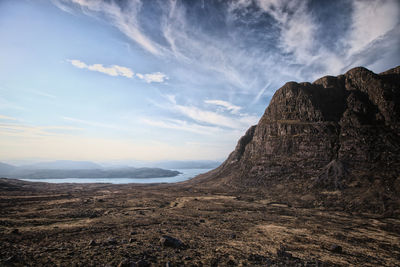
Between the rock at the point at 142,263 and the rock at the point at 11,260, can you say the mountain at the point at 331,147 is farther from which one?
the rock at the point at 11,260

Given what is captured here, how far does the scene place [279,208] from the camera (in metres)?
34.3

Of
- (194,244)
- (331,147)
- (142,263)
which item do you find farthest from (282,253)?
(331,147)

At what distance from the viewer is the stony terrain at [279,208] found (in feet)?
38.9

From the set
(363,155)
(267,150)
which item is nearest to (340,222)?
(363,155)

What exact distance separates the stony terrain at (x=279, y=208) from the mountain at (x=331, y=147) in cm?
31

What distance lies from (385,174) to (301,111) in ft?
107

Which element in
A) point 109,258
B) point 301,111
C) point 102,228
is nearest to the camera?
point 109,258

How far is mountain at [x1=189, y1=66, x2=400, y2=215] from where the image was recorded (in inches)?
1432

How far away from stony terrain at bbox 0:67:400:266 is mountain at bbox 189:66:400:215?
309 mm

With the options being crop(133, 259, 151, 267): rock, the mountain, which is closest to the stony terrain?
crop(133, 259, 151, 267): rock

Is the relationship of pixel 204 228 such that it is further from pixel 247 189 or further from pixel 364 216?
pixel 247 189

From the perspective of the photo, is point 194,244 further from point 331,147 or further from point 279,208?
point 331,147

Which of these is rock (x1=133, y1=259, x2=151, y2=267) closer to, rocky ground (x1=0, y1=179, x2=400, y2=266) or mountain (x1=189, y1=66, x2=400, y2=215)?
rocky ground (x1=0, y1=179, x2=400, y2=266)

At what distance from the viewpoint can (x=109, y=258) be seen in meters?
9.91
